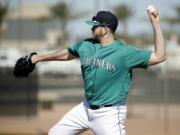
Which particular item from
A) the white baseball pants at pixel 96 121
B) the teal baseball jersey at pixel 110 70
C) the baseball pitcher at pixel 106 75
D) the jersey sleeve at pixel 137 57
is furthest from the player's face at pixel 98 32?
the white baseball pants at pixel 96 121

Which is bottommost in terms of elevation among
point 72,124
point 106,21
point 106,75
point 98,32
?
point 72,124

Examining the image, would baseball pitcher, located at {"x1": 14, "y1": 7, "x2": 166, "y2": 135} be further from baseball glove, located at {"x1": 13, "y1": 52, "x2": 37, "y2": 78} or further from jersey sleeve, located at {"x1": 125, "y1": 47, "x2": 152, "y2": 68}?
baseball glove, located at {"x1": 13, "y1": 52, "x2": 37, "y2": 78}

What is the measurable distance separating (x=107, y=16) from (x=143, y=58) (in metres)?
0.59

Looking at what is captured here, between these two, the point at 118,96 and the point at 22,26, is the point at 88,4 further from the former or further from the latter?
the point at 118,96

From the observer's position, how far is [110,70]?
14.0 ft

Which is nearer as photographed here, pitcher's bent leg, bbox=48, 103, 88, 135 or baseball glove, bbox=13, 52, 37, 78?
pitcher's bent leg, bbox=48, 103, 88, 135

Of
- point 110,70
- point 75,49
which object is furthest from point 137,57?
point 75,49

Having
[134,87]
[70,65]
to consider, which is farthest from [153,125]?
[70,65]

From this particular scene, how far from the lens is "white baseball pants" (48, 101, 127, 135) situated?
4207 mm

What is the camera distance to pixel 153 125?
1141cm

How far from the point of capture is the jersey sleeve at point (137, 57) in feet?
13.6

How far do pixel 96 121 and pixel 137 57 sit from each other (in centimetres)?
74

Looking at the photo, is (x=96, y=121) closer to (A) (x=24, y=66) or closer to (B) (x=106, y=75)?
(B) (x=106, y=75)

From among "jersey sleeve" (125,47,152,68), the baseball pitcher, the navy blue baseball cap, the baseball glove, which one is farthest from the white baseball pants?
the navy blue baseball cap
